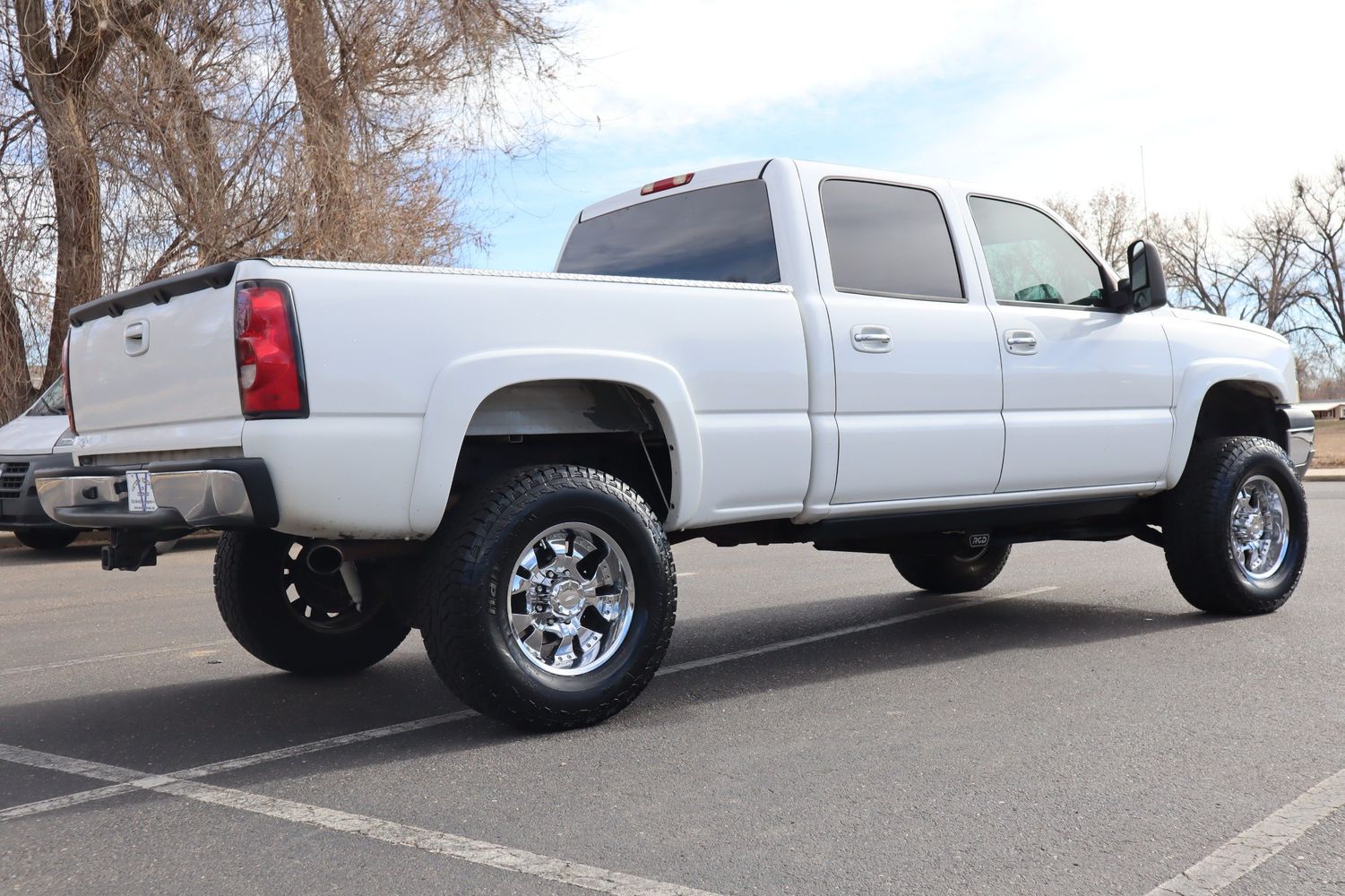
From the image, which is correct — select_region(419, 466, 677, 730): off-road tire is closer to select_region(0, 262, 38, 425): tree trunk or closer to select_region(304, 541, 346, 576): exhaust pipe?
select_region(304, 541, 346, 576): exhaust pipe

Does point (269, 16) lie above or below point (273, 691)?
above

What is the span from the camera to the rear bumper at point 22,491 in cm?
1104

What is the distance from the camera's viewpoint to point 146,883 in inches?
124

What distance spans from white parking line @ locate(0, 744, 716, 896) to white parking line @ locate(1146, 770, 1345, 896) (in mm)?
1121

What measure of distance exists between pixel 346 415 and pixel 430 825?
1345 mm

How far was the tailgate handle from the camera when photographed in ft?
15.2

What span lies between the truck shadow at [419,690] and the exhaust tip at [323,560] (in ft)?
1.62

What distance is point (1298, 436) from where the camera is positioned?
7.31 meters

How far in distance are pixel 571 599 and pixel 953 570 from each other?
3.81 meters

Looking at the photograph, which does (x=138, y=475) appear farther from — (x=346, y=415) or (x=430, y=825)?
(x=430, y=825)

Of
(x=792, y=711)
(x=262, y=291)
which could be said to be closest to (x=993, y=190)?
(x=792, y=711)

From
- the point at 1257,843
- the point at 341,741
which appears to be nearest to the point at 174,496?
the point at 341,741

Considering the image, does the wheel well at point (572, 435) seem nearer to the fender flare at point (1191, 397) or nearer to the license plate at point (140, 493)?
the license plate at point (140, 493)

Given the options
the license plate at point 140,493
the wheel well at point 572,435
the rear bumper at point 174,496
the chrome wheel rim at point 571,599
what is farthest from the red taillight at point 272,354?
the chrome wheel rim at point 571,599
